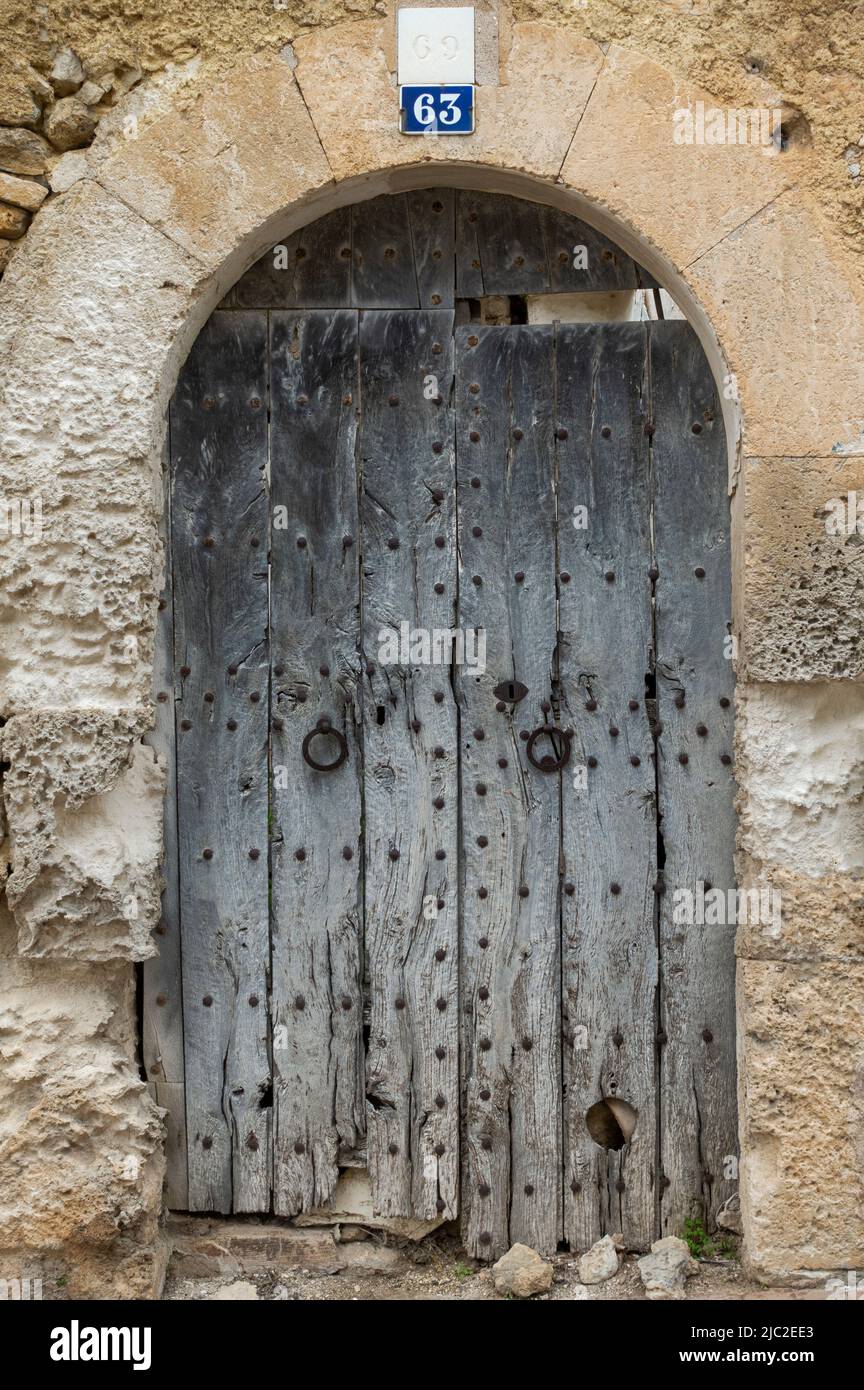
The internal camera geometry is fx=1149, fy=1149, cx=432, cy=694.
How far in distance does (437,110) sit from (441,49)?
13 centimetres

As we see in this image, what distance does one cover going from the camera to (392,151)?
2.49 m

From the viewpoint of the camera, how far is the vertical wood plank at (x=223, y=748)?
274 cm

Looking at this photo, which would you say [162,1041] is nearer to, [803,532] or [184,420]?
[184,420]

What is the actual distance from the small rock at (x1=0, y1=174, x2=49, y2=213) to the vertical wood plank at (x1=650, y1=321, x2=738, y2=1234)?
1.43 m

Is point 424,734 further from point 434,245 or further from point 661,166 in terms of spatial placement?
point 661,166

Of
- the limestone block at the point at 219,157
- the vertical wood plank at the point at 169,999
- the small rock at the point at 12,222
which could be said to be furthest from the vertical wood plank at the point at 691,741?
the small rock at the point at 12,222

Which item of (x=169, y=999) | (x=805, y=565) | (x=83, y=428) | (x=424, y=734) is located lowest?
(x=169, y=999)

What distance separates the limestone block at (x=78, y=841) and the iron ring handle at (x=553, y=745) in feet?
2.93

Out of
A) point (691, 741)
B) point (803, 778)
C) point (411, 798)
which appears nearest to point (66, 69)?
point (411, 798)

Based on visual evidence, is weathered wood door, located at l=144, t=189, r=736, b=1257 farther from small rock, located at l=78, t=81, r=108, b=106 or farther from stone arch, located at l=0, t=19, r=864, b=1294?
small rock, located at l=78, t=81, r=108, b=106

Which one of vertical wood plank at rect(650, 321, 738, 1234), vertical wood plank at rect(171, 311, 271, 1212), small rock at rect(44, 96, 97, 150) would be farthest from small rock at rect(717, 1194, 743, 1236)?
small rock at rect(44, 96, 97, 150)

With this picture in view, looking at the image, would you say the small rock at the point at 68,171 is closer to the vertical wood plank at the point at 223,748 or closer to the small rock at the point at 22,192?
the small rock at the point at 22,192

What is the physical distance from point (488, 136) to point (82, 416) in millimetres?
1068

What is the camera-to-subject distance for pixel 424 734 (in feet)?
9.04
